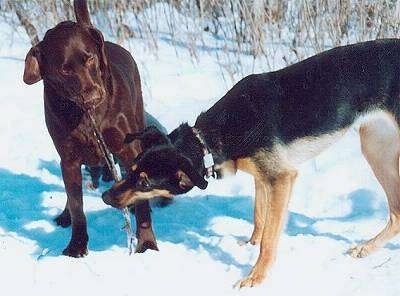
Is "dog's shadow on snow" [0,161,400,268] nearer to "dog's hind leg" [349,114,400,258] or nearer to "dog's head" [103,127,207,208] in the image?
"dog's hind leg" [349,114,400,258]

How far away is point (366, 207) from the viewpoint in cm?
512

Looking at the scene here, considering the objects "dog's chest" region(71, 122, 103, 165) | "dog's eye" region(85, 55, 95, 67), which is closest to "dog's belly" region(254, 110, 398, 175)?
"dog's chest" region(71, 122, 103, 165)

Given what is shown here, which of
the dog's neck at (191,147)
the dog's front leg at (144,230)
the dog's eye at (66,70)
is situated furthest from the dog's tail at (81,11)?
the dog's front leg at (144,230)

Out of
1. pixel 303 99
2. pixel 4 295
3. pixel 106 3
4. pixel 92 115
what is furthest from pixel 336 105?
pixel 106 3

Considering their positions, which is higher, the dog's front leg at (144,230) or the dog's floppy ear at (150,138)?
the dog's floppy ear at (150,138)

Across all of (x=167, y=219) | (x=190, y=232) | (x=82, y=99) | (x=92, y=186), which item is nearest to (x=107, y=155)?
(x=82, y=99)

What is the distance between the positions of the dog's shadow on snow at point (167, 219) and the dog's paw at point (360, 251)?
0.23 metres

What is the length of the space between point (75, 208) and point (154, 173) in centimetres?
85

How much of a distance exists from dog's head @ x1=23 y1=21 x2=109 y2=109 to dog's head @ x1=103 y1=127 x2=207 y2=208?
16.9 inches

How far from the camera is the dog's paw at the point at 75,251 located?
4471 millimetres

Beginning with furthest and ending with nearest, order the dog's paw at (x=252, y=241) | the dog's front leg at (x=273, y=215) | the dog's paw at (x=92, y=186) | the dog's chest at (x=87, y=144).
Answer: the dog's paw at (x=92, y=186)
the dog's paw at (x=252, y=241)
the dog's chest at (x=87, y=144)
the dog's front leg at (x=273, y=215)

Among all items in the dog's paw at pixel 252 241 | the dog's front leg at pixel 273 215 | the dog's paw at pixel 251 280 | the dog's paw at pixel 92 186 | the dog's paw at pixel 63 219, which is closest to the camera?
the dog's paw at pixel 251 280

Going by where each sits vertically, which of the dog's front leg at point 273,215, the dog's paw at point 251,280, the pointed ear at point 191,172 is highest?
the pointed ear at point 191,172

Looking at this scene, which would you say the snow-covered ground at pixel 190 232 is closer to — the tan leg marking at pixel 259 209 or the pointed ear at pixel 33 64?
the tan leg marking at pixel 259 209
